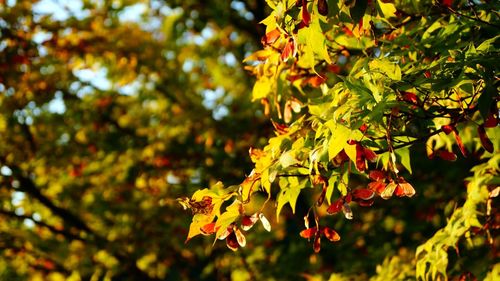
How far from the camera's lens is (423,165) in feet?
22.4

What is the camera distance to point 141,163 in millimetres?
8492

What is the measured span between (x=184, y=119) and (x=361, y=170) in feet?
22.3

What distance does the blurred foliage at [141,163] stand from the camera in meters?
6.80

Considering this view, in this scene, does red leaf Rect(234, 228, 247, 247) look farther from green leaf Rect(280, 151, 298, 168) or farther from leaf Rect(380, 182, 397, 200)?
leaf Rect(380, 182, 397, 200)

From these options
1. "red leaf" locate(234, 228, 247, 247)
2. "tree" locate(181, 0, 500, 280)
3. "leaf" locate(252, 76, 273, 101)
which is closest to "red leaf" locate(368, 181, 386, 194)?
"tree" locate(181, 0, 500, 280)

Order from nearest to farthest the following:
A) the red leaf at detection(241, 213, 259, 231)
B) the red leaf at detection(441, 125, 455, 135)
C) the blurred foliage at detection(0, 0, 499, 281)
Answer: the red leaf at detection(241, 213, 259, 231) → the red leaf at detection(441, 125, 455, 135) → the blurred foliage at detection(0, 0, 499, 281)

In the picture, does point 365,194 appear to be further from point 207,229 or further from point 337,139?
point 207,229

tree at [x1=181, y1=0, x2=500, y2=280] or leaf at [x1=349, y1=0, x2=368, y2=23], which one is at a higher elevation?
leaf at [x1=349, y1=0, x2=368, y2=23]

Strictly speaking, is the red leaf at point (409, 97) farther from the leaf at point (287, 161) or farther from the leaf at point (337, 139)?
the leaf at point (287, 161)

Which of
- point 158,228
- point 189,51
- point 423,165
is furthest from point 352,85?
point 189,51

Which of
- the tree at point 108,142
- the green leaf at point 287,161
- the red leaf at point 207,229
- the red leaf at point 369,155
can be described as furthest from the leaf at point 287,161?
the tree at point 108,142

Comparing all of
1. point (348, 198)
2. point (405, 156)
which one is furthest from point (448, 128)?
point (348, 198)

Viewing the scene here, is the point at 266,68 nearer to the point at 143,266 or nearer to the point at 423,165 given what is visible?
the point at 423,165

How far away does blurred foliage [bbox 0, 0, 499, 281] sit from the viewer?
680 centimetres
